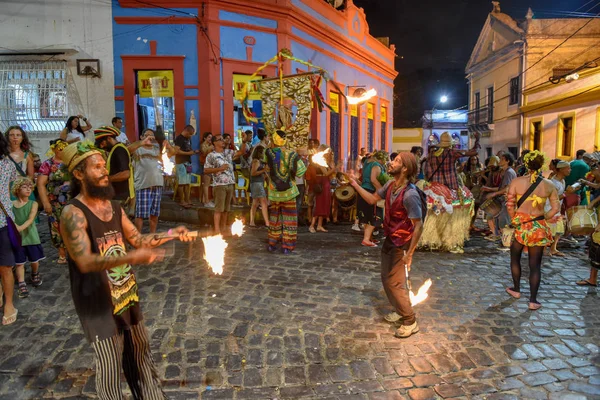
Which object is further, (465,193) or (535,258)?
(465,193)

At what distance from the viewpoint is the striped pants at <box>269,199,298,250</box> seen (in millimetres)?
7020

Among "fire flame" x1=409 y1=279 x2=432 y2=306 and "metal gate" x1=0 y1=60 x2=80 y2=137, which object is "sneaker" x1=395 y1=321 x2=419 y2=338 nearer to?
"fire flame" x1=409 y1=279 x2=432 y2=306

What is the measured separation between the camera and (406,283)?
14.4ft

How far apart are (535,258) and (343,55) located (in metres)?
13.1

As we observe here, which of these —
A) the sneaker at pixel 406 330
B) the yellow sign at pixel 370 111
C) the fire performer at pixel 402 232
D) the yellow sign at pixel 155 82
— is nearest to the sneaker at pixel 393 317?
the fire performer at pixel 402 232

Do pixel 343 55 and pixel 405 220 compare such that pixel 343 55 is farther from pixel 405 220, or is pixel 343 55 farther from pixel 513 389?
pixel 513 389

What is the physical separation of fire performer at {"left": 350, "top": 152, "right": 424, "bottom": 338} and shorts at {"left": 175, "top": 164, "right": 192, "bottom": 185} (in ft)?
20.6

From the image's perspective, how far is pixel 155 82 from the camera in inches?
444

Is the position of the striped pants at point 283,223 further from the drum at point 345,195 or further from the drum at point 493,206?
the drum at point 493,206

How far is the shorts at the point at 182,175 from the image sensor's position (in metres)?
9.46

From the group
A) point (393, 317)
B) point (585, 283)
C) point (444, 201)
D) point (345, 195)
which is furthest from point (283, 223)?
point (585, 283)

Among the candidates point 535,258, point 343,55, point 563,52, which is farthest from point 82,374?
point 563,52

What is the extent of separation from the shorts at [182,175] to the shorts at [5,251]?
5.25 metres

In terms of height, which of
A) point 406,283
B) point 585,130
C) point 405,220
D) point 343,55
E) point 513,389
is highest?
point 343,55
